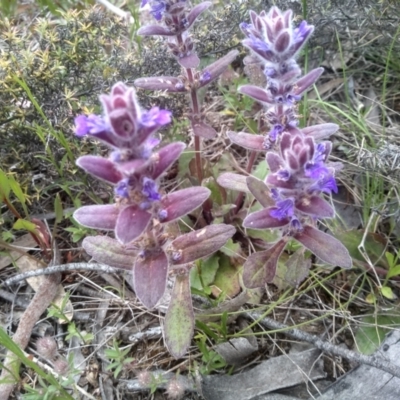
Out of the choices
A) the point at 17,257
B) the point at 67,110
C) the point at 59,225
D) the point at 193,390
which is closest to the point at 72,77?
the point at 67,110

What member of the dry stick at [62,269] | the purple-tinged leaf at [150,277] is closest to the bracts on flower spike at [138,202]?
the purple-tinged leaf at [150,277]

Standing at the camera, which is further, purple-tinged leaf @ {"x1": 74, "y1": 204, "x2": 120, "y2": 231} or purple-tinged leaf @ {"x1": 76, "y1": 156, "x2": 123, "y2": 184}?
purple-tinged leaf @ {"x1": 74, "y1": 204, "x2": 120, "y2": 231}

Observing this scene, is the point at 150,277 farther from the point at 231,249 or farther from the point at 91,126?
the point at 231,249

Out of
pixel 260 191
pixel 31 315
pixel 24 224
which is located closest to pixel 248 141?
pixel 260 191

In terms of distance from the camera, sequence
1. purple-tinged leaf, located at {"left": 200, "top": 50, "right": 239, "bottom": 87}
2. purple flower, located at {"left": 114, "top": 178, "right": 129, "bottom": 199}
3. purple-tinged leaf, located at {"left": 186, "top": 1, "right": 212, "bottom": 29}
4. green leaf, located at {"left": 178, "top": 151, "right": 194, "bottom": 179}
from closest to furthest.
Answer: purple flower, located at {"left": 114, "top": 178, "right": 129, "bottom": 199} → purple-tinged leaf, located at {"left": 186, "top": 1, "right": 212, "bottom": 29} → purple-tinged leaf, located at {"left": 200, "top": 50, "right": 239, "bottom": 87} → green leaf, located at {"left": 178, "top": 151, "right": 194, "bottom": 179}

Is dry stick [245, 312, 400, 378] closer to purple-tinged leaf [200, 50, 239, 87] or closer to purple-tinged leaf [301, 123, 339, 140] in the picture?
purple-tinged leaf [301, 123, 339, 140]

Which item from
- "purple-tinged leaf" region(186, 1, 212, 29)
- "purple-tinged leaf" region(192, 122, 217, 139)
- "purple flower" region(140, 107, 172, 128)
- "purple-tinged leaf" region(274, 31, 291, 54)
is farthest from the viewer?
"purple-tinged leaf" region(192, 122, 217, 139)

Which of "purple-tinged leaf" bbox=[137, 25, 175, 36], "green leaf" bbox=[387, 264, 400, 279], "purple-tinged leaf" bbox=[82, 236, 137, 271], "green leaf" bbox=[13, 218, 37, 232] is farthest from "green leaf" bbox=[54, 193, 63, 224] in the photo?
"green leaf" bbox=[387, 264, 400, 279]

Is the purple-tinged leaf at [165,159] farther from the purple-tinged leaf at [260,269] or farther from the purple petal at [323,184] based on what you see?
the purple-tinged leaf at [260,269]
